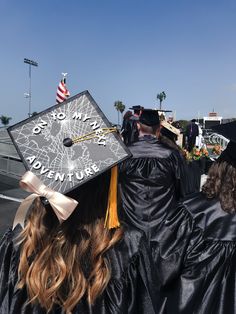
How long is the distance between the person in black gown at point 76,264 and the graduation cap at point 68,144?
9cm

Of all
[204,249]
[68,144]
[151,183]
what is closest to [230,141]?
[204,249]

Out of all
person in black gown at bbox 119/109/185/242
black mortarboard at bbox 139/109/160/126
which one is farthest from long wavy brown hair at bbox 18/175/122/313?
black mortarboard at bbox 139/109/160/126

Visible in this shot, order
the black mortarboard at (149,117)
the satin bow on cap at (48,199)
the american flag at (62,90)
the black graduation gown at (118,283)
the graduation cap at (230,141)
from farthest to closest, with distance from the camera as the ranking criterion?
the american flag at (62,90) < the black mortarboard at (149,117) < the graduation cap at (230,141) < the black graduation gown at (118,283) < the satin bow on cap at (48,199)

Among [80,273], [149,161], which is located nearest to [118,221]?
[80,273]

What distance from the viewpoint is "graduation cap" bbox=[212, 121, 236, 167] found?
8.79 ft

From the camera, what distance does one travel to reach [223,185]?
2602mm

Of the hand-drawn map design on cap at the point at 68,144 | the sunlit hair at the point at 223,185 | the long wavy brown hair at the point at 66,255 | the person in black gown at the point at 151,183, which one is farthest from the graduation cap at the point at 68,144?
the person in black gown at the point at 151,183

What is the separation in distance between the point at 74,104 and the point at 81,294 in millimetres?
787

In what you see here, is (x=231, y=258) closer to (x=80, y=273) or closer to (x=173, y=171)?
(x=80, y=273)

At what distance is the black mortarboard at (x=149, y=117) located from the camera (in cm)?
519

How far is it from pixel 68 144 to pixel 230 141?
4.48 feet

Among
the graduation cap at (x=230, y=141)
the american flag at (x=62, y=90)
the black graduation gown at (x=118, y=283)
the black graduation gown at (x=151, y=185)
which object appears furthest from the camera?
the american flag at (x=62, y=90)

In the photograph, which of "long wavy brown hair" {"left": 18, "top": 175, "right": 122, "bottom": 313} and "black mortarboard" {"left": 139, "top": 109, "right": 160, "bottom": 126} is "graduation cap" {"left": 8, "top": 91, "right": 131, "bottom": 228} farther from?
"black mortarboard" {"left": 139, "top": 109, "right": 160, "bottom": 126}

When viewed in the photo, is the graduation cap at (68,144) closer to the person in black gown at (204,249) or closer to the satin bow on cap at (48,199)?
the satin bow on cap at (48,199)
